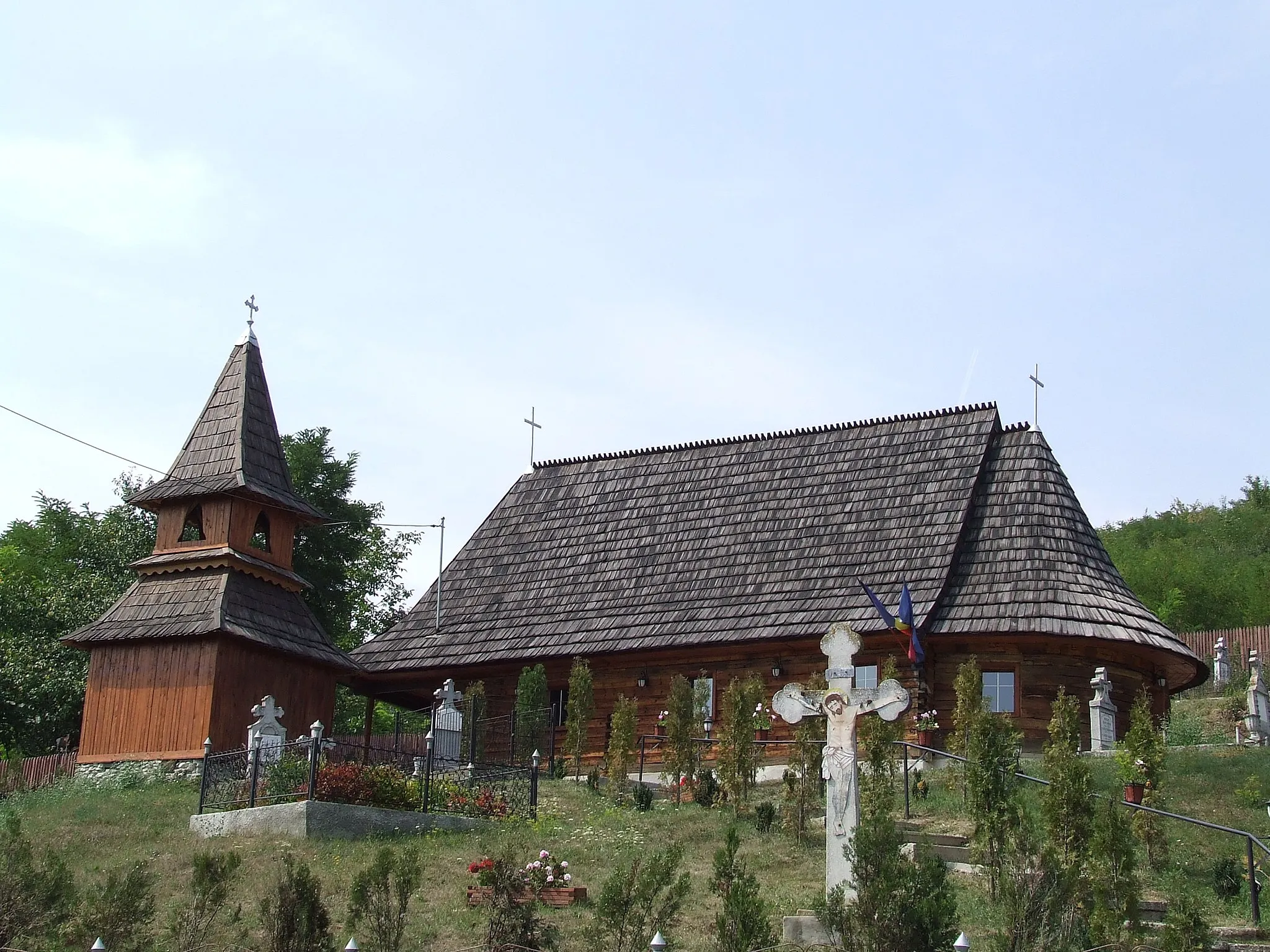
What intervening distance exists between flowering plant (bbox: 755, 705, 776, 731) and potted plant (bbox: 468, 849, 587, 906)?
26.5ft

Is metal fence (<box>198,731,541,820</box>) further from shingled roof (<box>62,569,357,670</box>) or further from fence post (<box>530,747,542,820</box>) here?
shingled roof (<box>62,569,357,670</box>)

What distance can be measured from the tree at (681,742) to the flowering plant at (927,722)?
162 inches

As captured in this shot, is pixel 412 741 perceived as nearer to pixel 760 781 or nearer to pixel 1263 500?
pixel 760 781

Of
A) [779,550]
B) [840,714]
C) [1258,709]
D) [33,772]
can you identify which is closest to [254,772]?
[840,714]

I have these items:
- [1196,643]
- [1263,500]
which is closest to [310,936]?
[1196,643]

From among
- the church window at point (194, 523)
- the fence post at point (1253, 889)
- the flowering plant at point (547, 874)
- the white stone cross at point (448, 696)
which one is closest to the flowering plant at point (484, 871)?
→ the flowering plant at point (547, 874)

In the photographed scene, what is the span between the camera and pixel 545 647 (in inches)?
1206

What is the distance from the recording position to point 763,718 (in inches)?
1045

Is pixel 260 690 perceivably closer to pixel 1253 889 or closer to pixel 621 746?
pixel 621 746

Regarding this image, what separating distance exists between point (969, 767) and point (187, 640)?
15679 millimetres

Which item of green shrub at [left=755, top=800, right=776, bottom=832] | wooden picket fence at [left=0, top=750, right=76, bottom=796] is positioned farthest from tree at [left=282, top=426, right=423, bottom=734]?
green shrub at [left=755, top=800, right=776, bottom=832]

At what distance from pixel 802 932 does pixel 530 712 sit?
13181 millimetres

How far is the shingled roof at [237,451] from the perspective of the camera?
101ft

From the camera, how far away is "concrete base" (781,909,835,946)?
49.4 feet
